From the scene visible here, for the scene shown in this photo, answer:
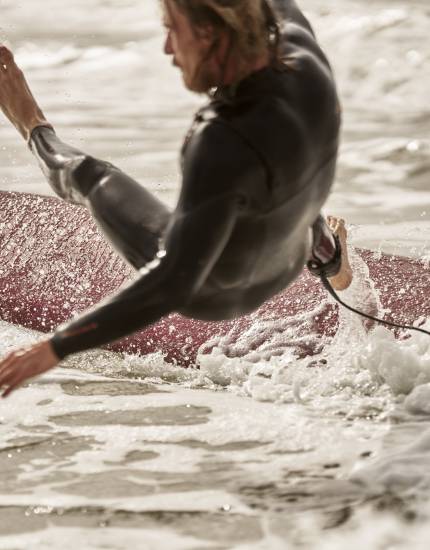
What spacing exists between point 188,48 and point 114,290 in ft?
7.20

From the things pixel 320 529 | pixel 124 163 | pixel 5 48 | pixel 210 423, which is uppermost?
pixel 5 48

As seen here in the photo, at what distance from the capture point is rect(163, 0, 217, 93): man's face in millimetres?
2016

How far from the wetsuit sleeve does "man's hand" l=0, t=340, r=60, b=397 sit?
0.02m

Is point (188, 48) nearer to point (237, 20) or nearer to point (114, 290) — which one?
point (237, 20)

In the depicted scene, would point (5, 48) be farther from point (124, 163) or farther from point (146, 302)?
point (124, 163)

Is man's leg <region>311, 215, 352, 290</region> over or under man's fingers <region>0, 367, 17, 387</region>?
under

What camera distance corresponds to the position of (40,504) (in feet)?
6.88

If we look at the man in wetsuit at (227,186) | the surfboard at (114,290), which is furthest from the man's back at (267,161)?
the surfboard at (114,290)

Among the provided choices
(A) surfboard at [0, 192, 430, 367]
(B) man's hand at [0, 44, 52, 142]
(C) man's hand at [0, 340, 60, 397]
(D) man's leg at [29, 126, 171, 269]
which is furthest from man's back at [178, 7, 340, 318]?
(A) surfboard at [0, 192, 430, 367]

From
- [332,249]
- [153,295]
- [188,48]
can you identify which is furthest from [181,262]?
[332,249]

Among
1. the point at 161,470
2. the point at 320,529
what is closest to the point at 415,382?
the point at 161,470

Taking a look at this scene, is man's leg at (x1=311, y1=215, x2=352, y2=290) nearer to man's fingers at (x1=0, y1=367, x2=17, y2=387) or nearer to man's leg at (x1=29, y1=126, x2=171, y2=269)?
man's leg at (x1=29, y1=126, x2=171, y2=269)

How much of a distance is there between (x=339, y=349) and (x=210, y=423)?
73 centimetres

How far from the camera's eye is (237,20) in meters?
2.01
